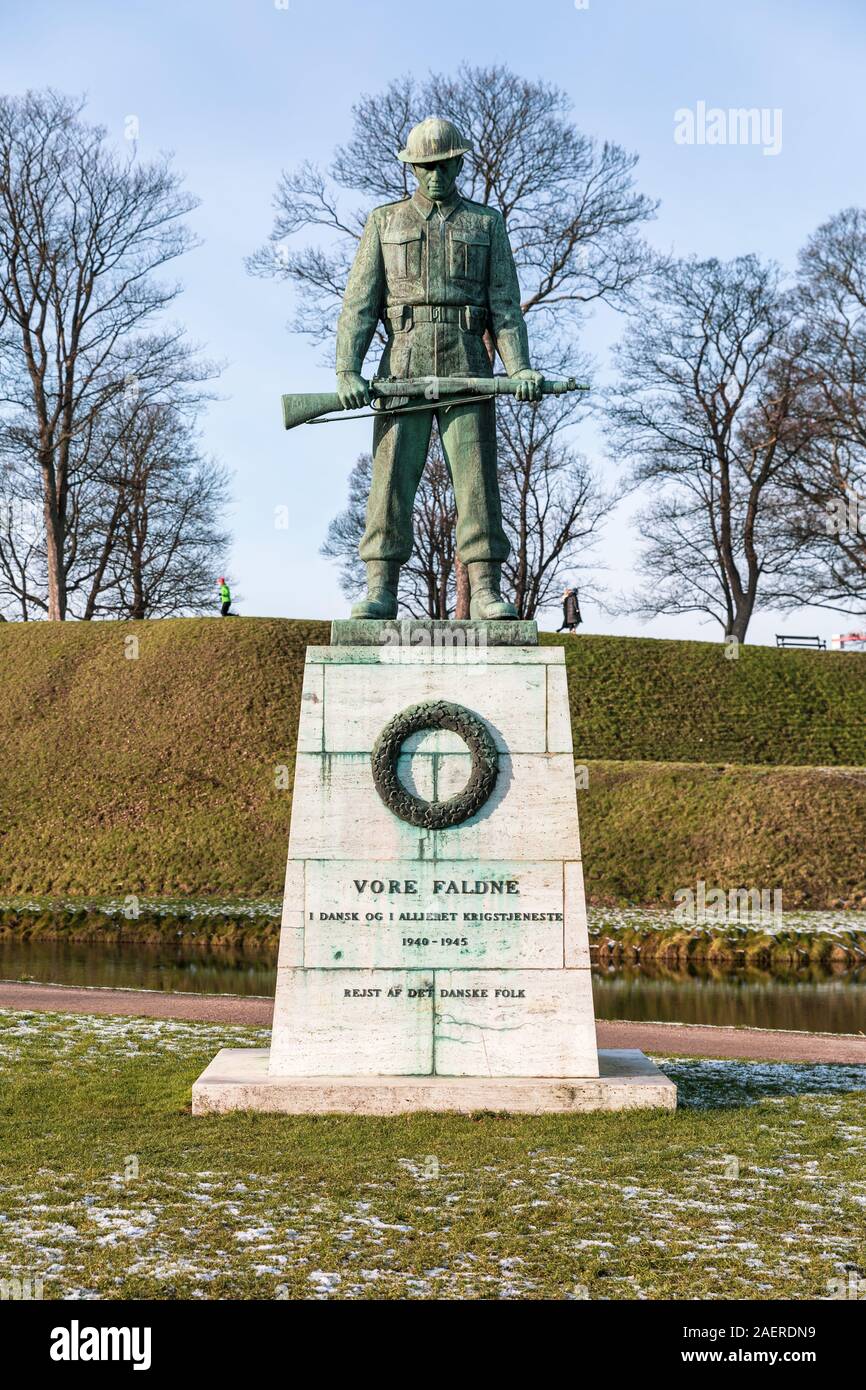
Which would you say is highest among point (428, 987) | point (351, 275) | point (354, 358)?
point (351, 275)

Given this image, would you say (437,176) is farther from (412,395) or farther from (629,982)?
(629,982)

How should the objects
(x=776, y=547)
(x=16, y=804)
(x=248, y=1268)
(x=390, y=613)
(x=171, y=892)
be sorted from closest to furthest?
(x=248, y=1268)
(x=390, y=613)
(x=171, y=892)
(x=16, y=804)
(x=776, y=547)

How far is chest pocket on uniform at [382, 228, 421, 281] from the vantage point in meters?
9.07

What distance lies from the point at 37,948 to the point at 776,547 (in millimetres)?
28563

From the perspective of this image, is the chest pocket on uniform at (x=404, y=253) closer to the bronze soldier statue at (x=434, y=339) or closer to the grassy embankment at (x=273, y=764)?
the bronze soldier statue at (x=434, y=339)

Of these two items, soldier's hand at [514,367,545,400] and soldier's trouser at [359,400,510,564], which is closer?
soldier's hand at [514,367,545,400]

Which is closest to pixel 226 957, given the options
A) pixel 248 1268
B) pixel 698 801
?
pixel 698 801

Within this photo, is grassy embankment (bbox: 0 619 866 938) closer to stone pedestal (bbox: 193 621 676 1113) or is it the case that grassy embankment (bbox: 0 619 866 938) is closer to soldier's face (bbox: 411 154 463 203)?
stone pedestal (bbox: 193 621 676 1113)

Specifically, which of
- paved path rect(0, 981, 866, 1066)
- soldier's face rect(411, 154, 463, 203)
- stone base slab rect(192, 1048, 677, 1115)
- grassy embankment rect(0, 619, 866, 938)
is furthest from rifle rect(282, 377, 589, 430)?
grassy embankment rect(0, 619, 866, 938)

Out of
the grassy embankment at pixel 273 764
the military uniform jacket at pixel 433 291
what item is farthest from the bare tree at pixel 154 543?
the military uniform jacket at pixel 433 291

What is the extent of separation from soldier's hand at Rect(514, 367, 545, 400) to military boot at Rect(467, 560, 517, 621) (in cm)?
109

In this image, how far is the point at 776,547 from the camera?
42500 mm

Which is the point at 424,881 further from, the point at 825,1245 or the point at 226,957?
the point at 226,957

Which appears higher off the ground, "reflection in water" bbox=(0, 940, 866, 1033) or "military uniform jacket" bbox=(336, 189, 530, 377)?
"military uniform jacket" bbox=(336, 189, 530, 377)
